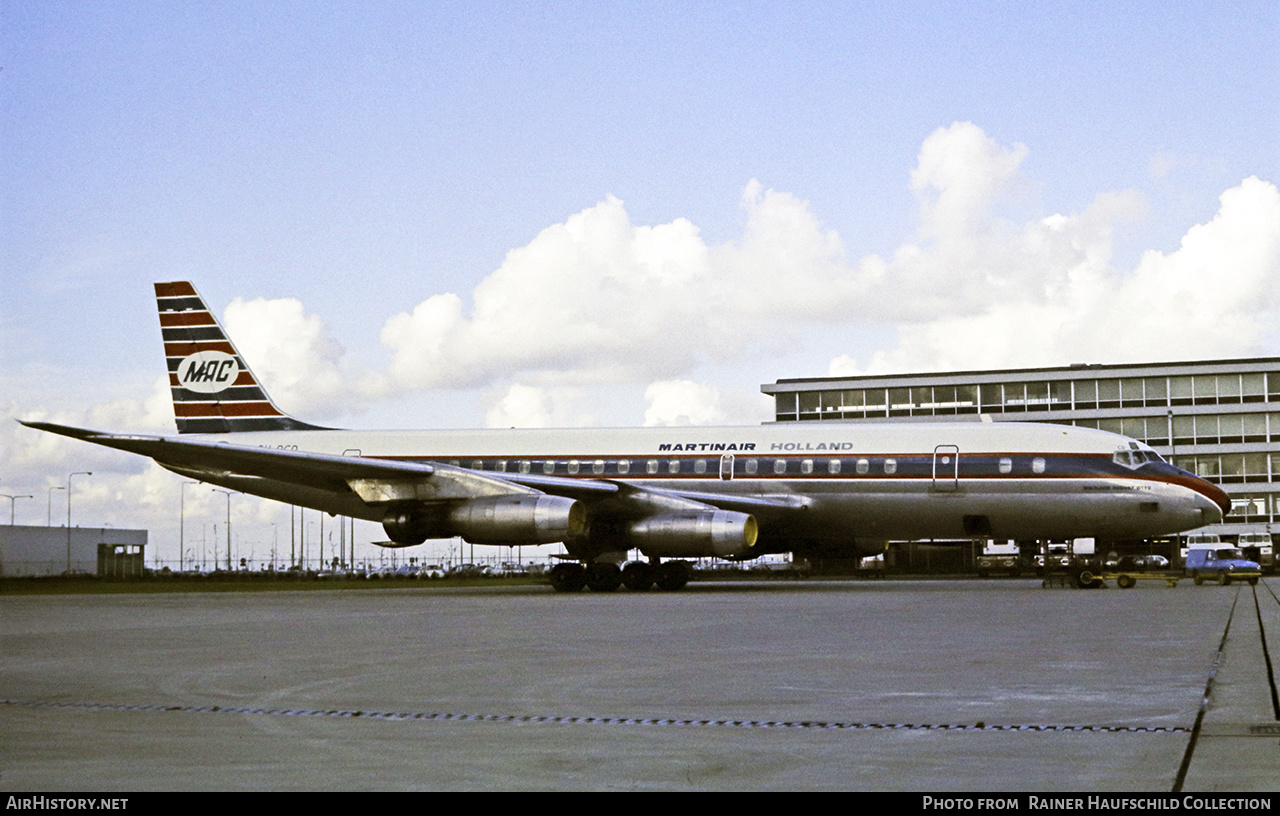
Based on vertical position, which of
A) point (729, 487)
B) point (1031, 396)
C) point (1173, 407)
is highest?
point (1031, 396)

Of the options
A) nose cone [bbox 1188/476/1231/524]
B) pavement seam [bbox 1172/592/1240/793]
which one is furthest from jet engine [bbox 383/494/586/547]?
pavement seam [bbox 1172/592/1240/793]

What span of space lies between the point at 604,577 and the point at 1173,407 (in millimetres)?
64282

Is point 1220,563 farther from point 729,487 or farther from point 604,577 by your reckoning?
point 604,577

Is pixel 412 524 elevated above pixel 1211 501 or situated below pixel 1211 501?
below

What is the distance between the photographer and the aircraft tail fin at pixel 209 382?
128 feet

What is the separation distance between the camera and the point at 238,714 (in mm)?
8742

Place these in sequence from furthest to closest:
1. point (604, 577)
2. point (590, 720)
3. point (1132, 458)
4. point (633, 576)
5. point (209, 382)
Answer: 1. point (209, 382)
2. point (633, 576)
3. point (604, 577)
4. point (1132, 458)
5. point (590, 720)

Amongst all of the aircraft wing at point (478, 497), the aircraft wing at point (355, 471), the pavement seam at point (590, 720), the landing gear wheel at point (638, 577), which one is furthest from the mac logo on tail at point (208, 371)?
the pavement seam at point (590, 720)

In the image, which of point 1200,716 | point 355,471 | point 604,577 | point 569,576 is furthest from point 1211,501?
point 1200,716

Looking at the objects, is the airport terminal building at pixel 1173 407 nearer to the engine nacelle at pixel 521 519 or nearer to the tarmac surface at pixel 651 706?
the engine nacelle at pixel 521 519

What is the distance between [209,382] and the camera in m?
39.2

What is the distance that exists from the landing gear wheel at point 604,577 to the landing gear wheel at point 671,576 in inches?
38.7

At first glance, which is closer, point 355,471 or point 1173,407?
point 355,471
